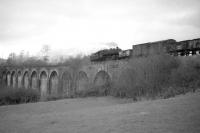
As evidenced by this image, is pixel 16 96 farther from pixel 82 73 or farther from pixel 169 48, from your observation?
pixel 169 48

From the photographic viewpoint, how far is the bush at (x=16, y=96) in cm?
1688

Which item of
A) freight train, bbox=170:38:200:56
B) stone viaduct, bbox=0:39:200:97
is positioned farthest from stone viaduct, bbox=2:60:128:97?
freight train, bbox=170:38:200:56

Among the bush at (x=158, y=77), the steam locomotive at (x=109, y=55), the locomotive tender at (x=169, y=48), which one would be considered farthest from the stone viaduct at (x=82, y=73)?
the steam locomotive at (x=109, y=55)

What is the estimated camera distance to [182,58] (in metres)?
12.3

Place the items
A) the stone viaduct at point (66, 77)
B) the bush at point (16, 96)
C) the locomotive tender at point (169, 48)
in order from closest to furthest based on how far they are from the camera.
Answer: the locomotive tender at point (169, 48) → the bush at point (16, 96) → the stone viaduct at point (66, 77)

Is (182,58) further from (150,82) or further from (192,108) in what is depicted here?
(192,108)

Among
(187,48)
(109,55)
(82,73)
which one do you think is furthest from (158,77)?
(82,73)

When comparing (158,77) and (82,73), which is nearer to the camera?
(158,77)

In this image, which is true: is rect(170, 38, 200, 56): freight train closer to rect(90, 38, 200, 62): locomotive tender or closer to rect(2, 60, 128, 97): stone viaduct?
rect(90, 38, 200, 62): locomotive tender

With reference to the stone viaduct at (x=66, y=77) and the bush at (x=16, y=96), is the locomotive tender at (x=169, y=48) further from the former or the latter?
the bush at (x=16, y=96)

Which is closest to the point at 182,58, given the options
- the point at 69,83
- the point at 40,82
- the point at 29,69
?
the point at 69,83

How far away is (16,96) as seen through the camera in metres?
17.3

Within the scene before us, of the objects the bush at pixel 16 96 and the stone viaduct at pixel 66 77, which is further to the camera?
the stone viaduct at pixel 66 77

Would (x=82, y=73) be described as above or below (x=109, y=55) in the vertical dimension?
below
